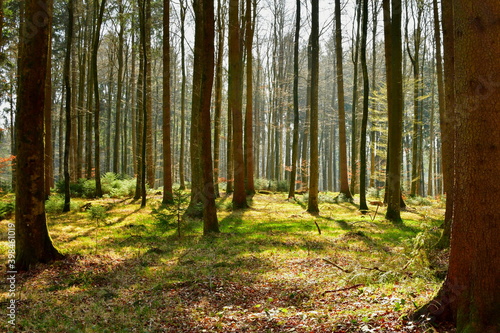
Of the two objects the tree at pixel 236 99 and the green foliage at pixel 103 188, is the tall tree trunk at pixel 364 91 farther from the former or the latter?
the green foliage at pixel 103 188

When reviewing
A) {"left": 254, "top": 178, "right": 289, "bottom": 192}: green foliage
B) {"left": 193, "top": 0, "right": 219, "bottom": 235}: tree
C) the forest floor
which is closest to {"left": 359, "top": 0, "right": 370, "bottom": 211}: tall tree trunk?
the forest floor

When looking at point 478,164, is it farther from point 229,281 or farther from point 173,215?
point 173,215

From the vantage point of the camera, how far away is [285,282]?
20.7 ft

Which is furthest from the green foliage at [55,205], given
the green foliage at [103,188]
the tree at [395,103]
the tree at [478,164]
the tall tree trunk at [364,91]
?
the tree at [478,164]

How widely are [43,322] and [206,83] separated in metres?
6.86

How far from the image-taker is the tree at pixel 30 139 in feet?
21.4

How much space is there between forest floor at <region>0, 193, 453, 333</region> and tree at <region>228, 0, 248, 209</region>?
156 inches

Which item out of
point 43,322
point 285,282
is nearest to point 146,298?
point 43,322

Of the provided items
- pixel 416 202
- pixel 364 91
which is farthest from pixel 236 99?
pixel 416 202

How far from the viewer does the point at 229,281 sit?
6.37 metres

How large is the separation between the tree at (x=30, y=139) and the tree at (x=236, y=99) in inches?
327

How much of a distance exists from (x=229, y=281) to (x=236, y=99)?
10.1m

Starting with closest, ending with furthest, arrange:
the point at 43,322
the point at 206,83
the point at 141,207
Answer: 1. the point at 43,322
2. the point at 206,83
3. the point at 141,207

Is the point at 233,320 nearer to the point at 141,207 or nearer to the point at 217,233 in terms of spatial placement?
the point at 217,233
